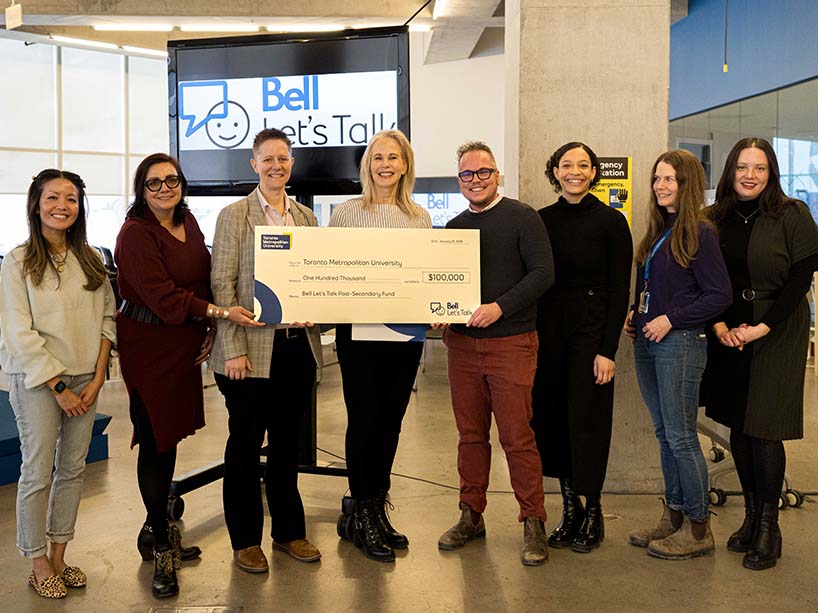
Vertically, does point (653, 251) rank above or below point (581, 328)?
above

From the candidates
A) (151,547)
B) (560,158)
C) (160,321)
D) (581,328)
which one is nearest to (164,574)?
(151,547)

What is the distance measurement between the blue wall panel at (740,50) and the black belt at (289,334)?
717 cm

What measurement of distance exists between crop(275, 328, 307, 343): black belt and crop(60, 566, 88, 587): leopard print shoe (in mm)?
1088

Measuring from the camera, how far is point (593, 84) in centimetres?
393

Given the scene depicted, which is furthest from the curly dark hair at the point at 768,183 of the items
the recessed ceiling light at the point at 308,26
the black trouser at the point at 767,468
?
the recessed ceiling light at the point at 308,26

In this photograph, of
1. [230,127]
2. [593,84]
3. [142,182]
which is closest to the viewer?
[142,182]

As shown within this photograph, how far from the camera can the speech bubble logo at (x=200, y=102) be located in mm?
4035

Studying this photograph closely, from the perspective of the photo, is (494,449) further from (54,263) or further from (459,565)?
(54,263)

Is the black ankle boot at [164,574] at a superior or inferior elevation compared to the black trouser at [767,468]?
inferior

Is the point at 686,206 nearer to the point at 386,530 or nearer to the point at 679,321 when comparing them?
the point at 679,321

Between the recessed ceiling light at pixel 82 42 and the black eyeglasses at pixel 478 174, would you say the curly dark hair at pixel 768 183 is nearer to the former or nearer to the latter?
the black eyeglasses at pixel 478 174

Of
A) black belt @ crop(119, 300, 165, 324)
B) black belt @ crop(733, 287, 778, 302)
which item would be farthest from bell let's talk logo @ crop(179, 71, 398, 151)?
black belt @ crop(733, 287, 778, 302)

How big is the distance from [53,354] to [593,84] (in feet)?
8.78

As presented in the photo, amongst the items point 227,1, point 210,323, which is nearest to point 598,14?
point 210,323
